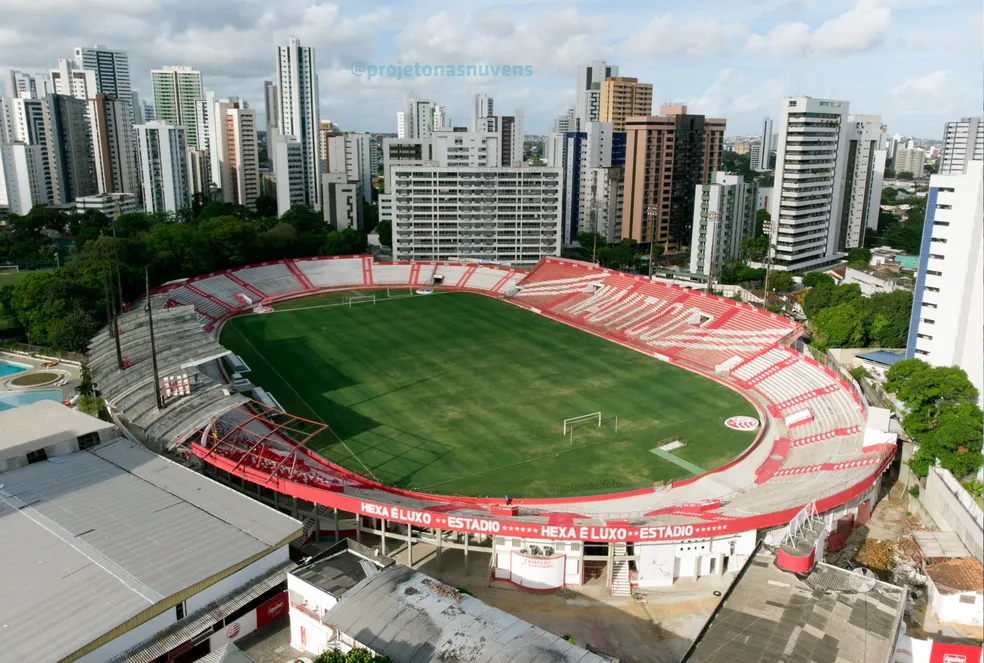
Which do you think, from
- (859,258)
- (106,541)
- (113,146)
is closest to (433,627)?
(106,541)

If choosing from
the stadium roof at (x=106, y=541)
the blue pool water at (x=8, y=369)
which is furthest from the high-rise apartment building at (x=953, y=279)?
the blue pool water at (x=8, y=369)

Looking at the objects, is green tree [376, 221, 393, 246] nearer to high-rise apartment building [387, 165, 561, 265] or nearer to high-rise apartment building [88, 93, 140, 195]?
high-rise apartment building [387, 165, 561, 265]

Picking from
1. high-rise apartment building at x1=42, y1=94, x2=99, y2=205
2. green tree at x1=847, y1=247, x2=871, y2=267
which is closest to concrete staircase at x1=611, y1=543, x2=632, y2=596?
green tree at x1=847, y1=247, x2=871, y2=267

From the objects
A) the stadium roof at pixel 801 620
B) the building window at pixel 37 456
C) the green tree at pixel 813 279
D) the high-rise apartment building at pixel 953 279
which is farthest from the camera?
the green tree at pixel 813 279

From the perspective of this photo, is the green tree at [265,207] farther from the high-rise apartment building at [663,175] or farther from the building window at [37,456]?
the building window at [37,456]

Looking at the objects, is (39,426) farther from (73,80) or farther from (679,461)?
(73,80)
